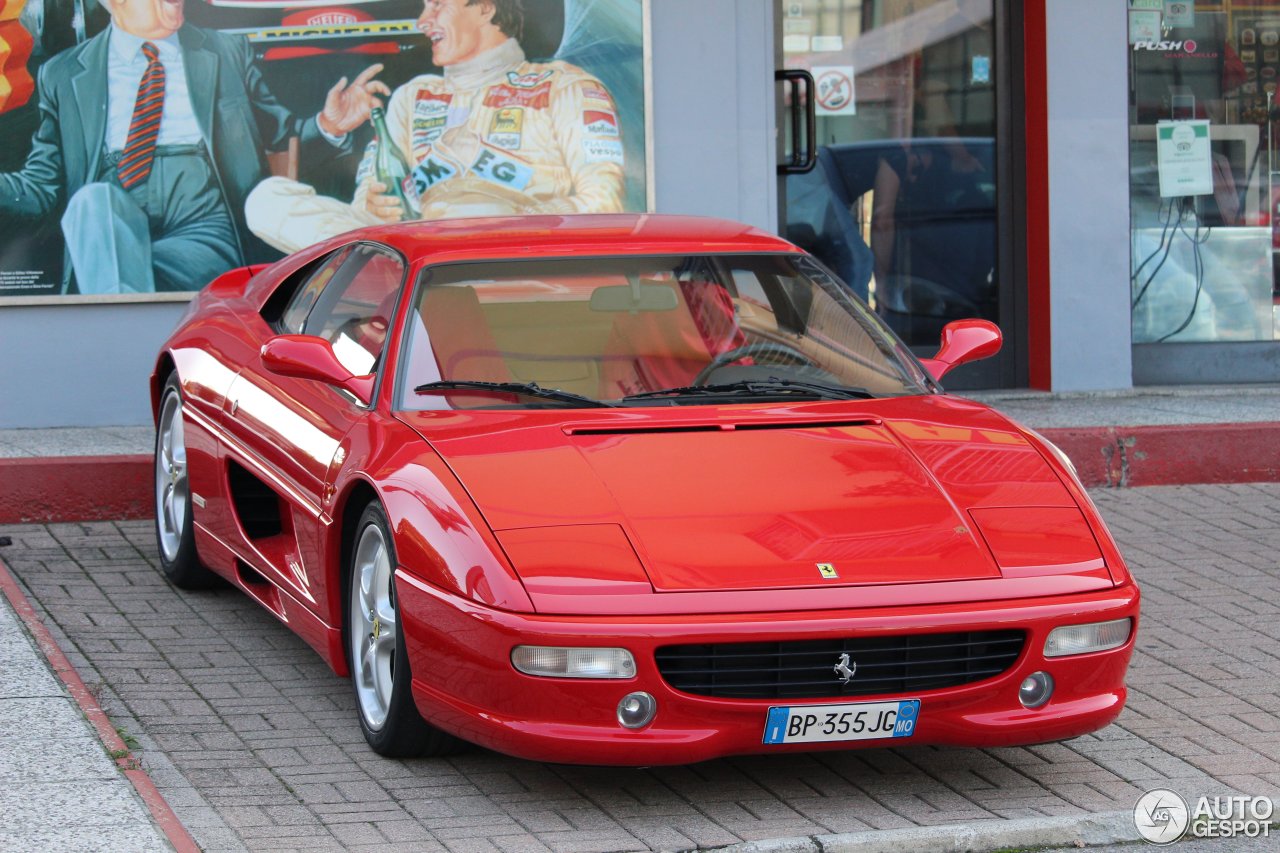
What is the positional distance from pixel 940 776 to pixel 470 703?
1283 mm

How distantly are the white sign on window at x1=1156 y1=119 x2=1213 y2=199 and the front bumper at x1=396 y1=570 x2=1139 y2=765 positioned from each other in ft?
24.0

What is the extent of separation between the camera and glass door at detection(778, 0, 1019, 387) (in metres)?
11.1

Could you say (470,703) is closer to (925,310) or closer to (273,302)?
(273,302)

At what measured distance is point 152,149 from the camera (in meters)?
9.91

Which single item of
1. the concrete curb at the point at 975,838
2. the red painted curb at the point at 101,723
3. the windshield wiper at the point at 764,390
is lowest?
the concrete curb at the point at 975,838

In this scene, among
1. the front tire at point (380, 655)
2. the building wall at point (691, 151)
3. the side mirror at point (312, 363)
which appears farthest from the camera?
the building wall at point (691, 151)

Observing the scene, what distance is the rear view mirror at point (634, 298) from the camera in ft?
18.4

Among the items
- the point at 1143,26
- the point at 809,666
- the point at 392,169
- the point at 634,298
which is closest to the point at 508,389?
the point at 634,298

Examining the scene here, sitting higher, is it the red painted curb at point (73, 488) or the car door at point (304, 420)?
the car door at point (304, 420)

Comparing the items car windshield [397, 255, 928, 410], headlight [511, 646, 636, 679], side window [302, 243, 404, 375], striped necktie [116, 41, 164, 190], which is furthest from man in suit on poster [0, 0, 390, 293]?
headlight [511, 646, 636, 679]

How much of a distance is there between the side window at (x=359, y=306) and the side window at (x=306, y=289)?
0.03m

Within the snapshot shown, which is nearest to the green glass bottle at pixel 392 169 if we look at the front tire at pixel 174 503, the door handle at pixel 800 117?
the door handle at pixel 800 117

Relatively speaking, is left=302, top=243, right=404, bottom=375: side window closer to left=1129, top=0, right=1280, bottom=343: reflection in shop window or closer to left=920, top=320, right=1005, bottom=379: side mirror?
left=920, top=320, right=1005, bottom=379: side mirror

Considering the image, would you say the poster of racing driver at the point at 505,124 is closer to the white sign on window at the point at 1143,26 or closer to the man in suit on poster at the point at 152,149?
the man in suit on poster at the point at 152,149
